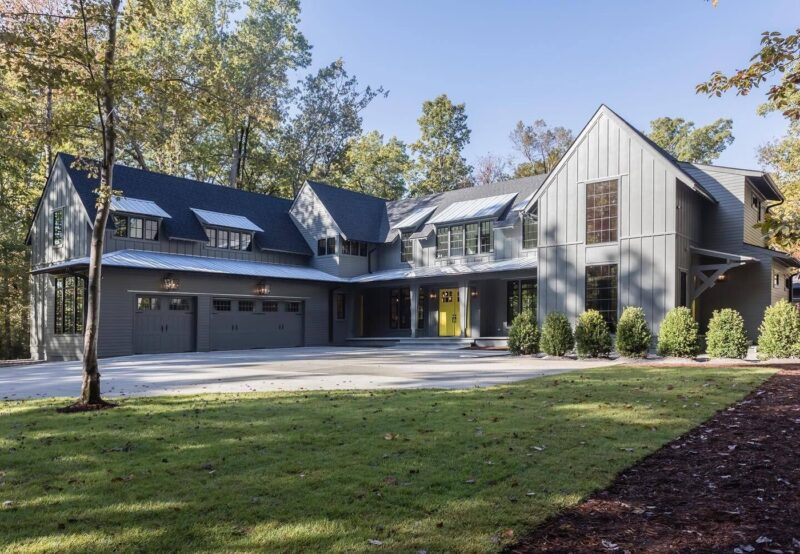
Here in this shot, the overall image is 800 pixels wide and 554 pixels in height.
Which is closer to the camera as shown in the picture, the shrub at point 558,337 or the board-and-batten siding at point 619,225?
the shrub at point 558,337

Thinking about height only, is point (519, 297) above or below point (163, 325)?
above

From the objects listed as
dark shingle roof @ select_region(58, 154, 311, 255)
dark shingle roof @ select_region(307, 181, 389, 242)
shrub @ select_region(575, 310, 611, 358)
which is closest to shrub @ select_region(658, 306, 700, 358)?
shrub @ select_region(575, 310, 611, 358)

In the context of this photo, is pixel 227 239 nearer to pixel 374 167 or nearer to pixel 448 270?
pixel 448 270

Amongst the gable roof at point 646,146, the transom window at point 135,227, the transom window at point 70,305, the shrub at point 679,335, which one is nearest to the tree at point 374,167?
the transom window at point 135,227

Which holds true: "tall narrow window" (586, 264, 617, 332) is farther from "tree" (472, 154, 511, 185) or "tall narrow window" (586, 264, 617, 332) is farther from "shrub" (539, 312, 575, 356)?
"tree" (472, 154, 511, 185)

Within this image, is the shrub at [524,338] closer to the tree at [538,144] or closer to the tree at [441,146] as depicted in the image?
the tree at [441,146]

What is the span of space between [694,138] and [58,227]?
1534 inches

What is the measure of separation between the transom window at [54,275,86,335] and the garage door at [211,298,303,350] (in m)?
4.46

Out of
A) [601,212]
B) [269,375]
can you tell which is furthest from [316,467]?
[601,212]

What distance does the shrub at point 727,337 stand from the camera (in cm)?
1436

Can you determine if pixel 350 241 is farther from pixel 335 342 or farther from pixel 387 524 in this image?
pixel 387 524

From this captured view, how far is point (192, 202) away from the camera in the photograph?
24.7m

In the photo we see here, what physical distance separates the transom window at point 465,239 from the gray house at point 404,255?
61 millimetres

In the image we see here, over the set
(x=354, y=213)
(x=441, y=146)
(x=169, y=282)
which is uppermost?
(x=441, y=146)
